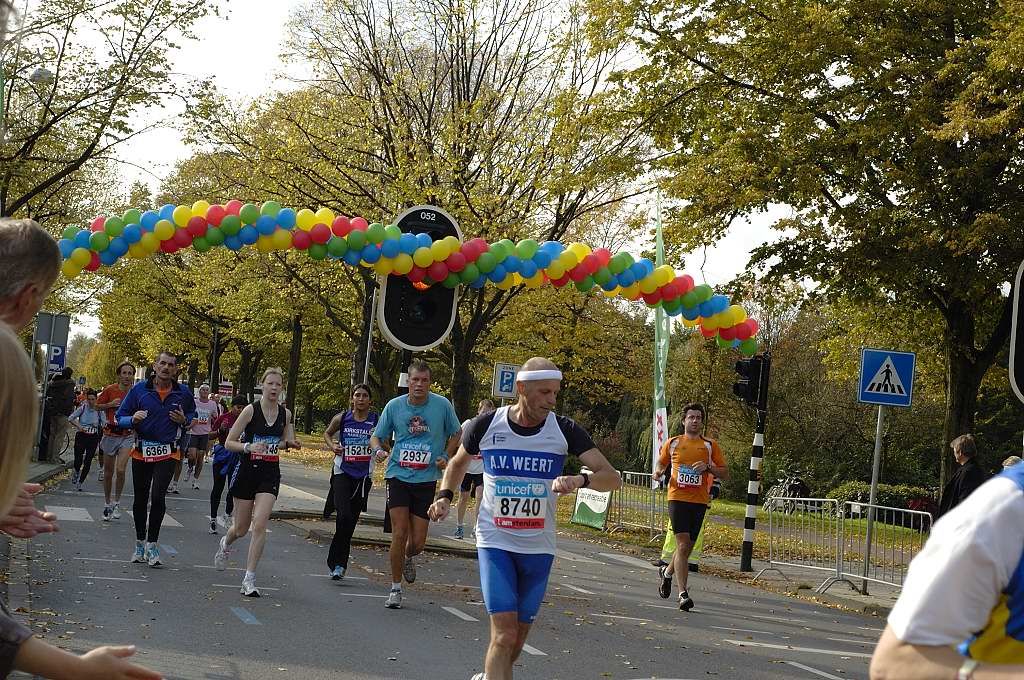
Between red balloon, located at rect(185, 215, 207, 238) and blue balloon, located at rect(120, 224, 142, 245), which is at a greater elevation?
red balloon, located at rect(185, 215, 207, 238)

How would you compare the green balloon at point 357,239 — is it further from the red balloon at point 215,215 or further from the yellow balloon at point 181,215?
the yellow balloon at point 181,215

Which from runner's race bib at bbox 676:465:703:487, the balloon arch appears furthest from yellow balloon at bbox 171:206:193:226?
runner's race bib at bbox 676:465:703:487

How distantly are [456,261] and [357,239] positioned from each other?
118cm

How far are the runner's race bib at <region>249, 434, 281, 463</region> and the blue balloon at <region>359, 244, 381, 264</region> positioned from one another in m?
3.14

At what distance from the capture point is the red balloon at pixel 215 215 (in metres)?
14.1

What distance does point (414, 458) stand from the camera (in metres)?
11.6

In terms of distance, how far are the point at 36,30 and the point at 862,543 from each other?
1596 cm

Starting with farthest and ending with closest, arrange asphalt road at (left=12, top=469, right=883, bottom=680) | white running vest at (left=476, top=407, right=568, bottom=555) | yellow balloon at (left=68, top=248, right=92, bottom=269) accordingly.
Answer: yellow balloon at (left=68, top=248, right=92, bottom=269)
asphalt road at (left=12, top=469, right=883, bottom=680)
white running vest at (left=476, top=407, right=568, bottom=555)

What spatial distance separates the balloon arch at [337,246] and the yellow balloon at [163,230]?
0.01 m

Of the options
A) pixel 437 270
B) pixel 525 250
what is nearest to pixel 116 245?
pixel 437 270

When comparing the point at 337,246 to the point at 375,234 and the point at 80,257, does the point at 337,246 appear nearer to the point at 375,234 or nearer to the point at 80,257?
the point at 375,234

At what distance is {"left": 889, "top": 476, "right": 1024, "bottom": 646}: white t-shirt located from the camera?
7.72 feet

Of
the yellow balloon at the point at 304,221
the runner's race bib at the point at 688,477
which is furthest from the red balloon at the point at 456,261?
the runner's race bib at the point at 688,477

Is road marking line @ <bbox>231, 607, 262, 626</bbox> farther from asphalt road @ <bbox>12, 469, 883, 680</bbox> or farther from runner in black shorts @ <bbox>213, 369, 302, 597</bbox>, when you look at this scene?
runner in black shorts @ <bbox>213, 369, 302, 597</bbox>
